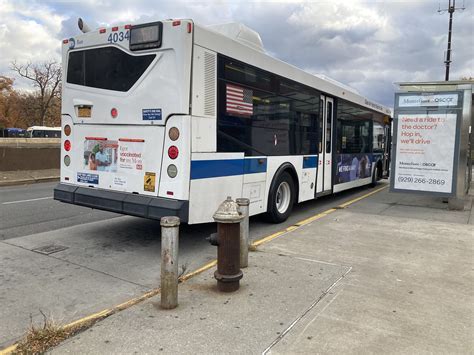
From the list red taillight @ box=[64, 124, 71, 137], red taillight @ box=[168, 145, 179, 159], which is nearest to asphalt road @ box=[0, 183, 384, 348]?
red taillight @ box=[168, 145, 179, 159]

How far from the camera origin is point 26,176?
49.1ft

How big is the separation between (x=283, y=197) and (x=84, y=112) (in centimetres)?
403

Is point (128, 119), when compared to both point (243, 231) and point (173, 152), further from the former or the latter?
point (243, 231)

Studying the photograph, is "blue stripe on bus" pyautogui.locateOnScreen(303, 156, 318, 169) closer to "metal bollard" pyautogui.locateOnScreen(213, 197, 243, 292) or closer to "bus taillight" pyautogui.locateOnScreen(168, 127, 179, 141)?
"bus taillight" pyautogui.locateOnScreen(168, 127, 179, 141)

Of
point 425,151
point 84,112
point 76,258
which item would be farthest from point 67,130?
point 425,151

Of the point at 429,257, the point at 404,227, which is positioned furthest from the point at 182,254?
the point at 404,227

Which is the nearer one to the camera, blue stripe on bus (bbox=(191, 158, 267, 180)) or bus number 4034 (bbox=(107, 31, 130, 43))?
blue stripe on bus (bbox=(191, 158, 267, 180))

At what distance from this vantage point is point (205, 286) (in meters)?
4.50

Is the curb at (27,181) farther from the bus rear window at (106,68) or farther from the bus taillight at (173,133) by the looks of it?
the bus taillight at (173,133)

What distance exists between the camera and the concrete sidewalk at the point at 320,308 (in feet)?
10.8

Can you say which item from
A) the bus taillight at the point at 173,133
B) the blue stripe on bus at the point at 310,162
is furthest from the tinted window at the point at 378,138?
the bus taillight at the point at 173,133

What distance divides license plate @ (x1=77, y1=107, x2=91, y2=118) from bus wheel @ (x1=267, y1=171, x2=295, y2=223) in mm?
3314

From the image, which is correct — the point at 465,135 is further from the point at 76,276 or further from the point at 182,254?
the point at 76,276

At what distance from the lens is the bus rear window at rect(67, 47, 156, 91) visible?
5.82 m
